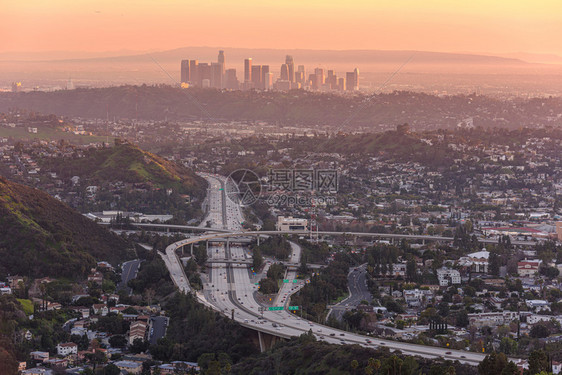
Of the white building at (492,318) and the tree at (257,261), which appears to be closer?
the white building at (492,318)

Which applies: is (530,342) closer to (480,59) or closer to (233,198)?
(233,198)

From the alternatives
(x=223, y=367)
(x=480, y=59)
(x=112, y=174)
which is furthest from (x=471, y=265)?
(x=480, y=59)

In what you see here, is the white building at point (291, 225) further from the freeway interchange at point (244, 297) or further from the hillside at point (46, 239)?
the hillside at point (46, 239)

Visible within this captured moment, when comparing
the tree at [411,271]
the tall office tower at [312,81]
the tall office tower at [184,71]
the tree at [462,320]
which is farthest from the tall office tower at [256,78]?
the tree at [462,320]

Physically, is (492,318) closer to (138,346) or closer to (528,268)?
(528,268)

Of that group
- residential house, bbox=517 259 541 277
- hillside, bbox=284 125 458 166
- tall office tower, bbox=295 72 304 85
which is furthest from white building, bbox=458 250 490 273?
tall office tower, bbox=295 72 304 85

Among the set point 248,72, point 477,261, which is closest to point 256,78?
point 248,72
